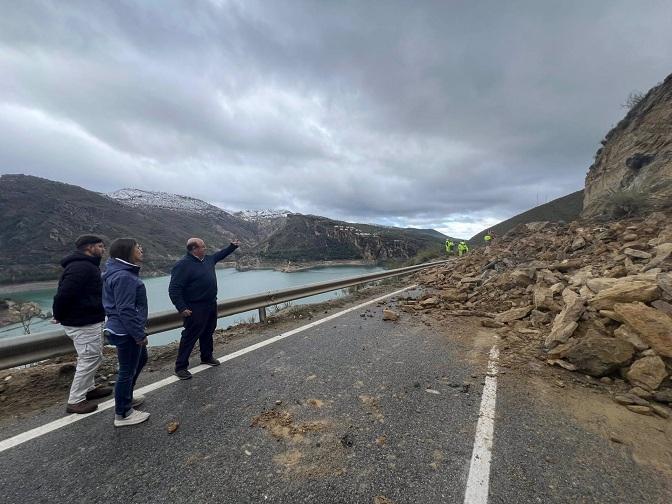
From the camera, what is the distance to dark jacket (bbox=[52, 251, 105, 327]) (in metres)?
2.83

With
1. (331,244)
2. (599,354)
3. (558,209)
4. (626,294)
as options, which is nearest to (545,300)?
(626,294)

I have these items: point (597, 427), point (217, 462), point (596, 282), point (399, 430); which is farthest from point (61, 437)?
point (596, 282)

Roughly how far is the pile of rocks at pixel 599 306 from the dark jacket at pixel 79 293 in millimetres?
5080

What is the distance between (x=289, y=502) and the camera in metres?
1.72

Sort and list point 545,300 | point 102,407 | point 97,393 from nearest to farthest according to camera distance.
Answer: point 102,407
point 97,393
point 545,300

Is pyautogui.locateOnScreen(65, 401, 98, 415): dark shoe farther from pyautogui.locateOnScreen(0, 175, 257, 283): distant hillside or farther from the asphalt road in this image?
pyautogui.locateOnScreen(0, 175, 257, 283): distant hillside

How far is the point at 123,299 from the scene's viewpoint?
2.68 m

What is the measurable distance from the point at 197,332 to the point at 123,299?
1.18m

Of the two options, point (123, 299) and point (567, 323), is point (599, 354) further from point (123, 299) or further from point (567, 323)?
point (123, 299)

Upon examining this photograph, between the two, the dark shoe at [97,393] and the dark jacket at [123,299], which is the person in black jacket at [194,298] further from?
the dark jacket at [123,299]

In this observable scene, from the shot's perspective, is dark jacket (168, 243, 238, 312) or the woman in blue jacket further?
dark jacket (168, 243, 238, 312)

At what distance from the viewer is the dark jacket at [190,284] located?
3641 millimetres

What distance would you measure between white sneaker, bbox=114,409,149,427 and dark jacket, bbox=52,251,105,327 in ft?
3.25

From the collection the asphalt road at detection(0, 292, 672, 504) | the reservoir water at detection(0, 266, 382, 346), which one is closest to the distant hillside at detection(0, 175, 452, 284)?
the reservoir water at detection(0, 266, 382, 346)
